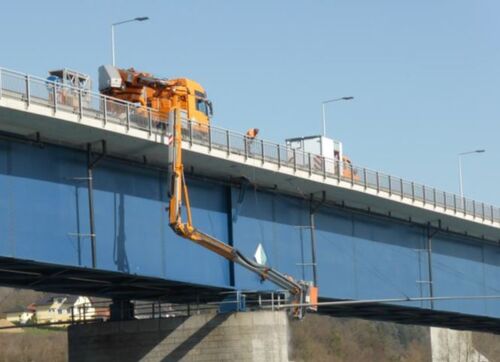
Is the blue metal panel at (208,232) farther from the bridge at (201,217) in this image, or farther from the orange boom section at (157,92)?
the orange boom section at (157,92)

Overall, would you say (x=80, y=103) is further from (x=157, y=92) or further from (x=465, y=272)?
(x=465, y=272)

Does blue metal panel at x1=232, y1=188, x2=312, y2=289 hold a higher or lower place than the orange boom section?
lower

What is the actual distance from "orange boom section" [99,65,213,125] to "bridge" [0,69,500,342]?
3.34m

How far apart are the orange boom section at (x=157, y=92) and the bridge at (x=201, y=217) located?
3.34m

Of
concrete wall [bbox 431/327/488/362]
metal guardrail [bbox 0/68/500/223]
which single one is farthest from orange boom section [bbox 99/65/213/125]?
concrete wall [bbox 431/327/488/362]

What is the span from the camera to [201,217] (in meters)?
58.1

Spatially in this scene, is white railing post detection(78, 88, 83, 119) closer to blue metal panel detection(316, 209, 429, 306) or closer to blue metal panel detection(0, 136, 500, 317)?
blue metal panel detection(0, 136, 500, 317)

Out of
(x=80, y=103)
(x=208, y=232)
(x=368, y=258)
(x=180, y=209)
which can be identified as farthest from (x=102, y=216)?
(x=368, y=258)

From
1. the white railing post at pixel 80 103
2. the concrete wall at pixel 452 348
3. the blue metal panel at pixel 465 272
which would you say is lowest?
the concrete wall at pixel 452 348

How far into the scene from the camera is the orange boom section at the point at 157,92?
5816cm

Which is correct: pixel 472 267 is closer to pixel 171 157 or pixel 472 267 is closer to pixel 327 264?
pixel 327 264

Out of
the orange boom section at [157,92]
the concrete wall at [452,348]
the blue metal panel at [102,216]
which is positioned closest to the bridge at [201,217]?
the blue metal panel at [102,216]

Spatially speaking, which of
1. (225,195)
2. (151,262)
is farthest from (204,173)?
(151,262)

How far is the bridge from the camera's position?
4888 cm
